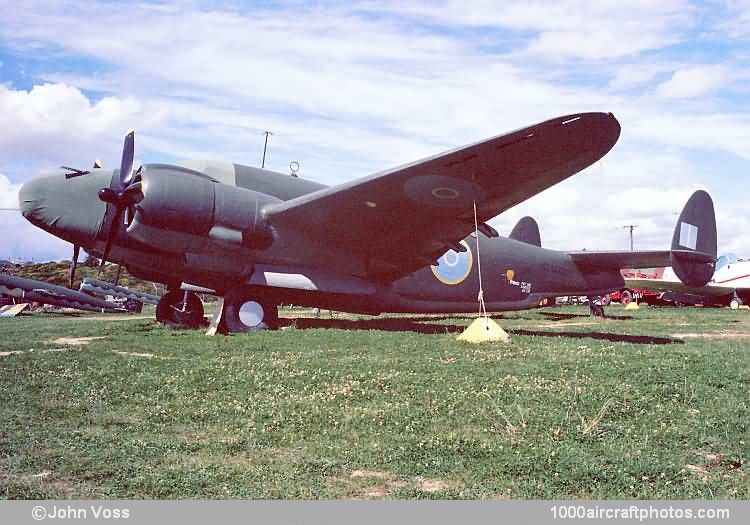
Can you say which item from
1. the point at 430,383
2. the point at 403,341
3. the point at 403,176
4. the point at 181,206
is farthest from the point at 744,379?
the point at 181,206

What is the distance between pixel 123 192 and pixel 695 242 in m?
13.3

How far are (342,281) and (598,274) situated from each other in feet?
30.5

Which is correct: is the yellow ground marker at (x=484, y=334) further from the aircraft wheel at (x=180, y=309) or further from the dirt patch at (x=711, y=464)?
the aircraft wheel at (x=180, y=309)

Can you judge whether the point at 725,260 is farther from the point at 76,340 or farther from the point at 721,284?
the point at 76,340

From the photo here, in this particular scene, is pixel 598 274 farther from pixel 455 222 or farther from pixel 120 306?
pixel 120 306

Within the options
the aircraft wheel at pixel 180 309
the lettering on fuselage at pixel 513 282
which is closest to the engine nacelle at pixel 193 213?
the aircraft wheel at pixel 180 309

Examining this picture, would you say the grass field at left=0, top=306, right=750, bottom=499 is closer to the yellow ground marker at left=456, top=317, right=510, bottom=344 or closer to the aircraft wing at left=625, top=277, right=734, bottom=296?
the yellow ground marker at left=456, top=317, right=510, bottom=344

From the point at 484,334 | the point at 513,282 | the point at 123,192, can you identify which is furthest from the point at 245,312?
the point at 513,282

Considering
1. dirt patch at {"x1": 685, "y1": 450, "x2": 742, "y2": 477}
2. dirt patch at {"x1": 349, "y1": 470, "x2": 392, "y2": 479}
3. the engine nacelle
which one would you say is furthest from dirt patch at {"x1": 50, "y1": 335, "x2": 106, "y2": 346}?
dirt patch at {"x1": 685, "y1": 450, "x2": 742, "y2": 477}

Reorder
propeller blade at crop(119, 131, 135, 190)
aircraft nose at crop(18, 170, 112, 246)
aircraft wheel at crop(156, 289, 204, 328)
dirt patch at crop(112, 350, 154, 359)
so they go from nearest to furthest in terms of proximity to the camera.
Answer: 1. dirt patch at crop(112, 350, 154, 359)
2. propeller blade at crop(119, 131, 135, 190)
3. aircraft nose at crop(18, 170, 112, 246)
4. aircraft wheel at crop(156, 289, 204, 328)

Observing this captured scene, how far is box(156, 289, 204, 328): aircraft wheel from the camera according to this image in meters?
16.4

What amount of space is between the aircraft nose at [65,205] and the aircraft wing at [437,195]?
391 centimetres

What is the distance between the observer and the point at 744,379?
7508mm

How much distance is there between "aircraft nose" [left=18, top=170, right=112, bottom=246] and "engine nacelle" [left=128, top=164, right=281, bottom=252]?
1.62 metres
